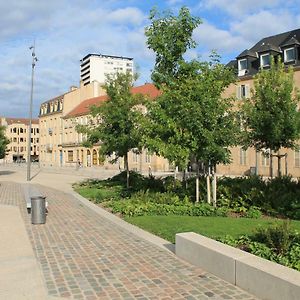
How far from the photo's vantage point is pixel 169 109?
13352mm

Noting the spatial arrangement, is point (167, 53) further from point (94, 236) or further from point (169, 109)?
point (94, 236)

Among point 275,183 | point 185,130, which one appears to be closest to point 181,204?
point 185,130

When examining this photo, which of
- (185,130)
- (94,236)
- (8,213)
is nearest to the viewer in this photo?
(94,236)

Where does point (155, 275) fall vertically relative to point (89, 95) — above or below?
below

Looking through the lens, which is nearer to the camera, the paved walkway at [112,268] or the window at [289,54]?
the paved walkway at [112,268]

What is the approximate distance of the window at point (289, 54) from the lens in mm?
37375

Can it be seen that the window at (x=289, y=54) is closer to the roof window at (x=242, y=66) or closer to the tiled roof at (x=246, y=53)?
the tiled roof at (x=246, y=53)

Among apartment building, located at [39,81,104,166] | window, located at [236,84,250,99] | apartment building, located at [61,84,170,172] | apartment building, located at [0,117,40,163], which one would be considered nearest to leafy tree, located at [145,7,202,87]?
window, located at [236,84,250,99]

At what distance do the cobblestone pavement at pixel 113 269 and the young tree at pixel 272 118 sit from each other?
331 inches

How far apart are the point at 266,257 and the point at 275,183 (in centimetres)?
868

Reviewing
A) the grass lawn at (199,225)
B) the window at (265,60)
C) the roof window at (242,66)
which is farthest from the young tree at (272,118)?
the roof window at (242,66)

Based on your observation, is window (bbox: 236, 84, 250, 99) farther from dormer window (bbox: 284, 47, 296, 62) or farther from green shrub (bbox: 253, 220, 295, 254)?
green shrub (bbox: 253, 220, 295, 254)

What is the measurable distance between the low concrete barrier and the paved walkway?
13 centimetres

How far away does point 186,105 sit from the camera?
12.8 metres
